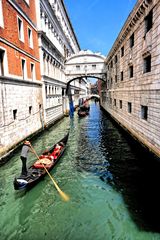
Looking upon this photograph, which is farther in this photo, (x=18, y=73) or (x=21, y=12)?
(x=21, y=12)

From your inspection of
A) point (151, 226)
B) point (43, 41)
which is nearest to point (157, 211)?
point (151, 226)

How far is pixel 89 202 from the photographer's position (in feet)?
19.1

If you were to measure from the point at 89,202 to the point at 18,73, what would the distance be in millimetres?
8426

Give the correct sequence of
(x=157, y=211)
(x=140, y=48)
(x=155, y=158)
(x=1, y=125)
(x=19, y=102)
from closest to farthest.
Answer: (x=157, y=211), (x=155, y=158), (x=1, y=125), (x=140, y=48), (x=19, y=102)

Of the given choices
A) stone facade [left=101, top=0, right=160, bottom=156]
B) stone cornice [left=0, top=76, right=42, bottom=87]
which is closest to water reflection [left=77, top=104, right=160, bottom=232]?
stone facade [left=101, top=0, right=160, bottom=156]

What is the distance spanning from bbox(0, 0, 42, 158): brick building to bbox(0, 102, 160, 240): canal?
2.07 metres

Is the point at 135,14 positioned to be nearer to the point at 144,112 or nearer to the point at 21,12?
the point at 144,112

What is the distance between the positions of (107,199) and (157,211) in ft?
4.74

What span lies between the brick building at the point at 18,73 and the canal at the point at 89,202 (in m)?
2.07

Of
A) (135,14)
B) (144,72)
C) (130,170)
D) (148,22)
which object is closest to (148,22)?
(148,22)

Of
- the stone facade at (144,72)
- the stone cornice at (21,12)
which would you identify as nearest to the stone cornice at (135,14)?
the stone facade at (144,72)

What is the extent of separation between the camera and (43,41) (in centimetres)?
1652

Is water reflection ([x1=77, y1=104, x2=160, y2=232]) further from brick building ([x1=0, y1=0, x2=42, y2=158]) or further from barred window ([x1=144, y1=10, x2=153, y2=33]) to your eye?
barred window ([x1=144, y1=10, x2=153, y2=33])

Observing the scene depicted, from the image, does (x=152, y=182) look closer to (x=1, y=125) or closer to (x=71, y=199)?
(x=71, y=199)
